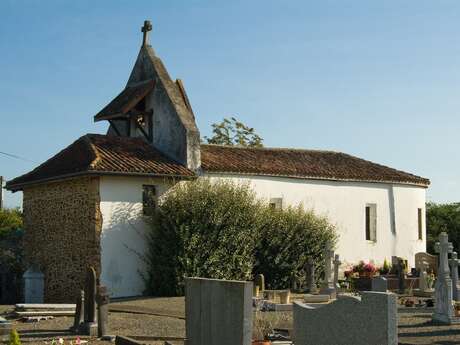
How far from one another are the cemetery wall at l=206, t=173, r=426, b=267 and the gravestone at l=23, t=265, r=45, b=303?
746 cm

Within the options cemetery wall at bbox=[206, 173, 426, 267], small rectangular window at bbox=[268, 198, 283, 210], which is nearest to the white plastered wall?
cemetery wall at bbox=[206, 173, 426, 267]

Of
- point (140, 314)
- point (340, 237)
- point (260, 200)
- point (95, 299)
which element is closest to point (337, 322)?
point (95, 299)

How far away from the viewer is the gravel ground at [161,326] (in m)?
14.4

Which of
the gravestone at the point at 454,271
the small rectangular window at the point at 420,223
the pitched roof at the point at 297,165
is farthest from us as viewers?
the small rectangular window at the point at 420,223

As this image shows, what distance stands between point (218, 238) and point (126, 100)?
23.0 feet

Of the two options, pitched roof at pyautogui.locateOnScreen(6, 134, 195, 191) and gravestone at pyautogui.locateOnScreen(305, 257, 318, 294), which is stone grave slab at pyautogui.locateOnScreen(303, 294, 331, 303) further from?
pitched roof at pyautogui.locateOnScreen(6, 134, 195, 191)

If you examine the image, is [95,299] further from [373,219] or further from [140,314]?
[373,219]

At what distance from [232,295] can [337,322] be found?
1.32 metres

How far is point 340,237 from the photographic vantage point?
97.5 ft

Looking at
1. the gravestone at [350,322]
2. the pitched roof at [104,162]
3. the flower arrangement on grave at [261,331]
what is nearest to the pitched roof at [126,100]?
the pitched roof at [104,162]

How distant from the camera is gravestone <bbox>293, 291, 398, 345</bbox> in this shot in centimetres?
798

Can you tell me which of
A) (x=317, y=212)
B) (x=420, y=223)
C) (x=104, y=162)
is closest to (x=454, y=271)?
(x=317, y=212)

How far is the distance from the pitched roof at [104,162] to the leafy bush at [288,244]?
363cm

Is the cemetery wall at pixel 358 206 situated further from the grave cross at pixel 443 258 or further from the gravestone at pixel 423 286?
the grave cross at pixel 443 258
